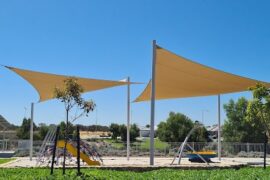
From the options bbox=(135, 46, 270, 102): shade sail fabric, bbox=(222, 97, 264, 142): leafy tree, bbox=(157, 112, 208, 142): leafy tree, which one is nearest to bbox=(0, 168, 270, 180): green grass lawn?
bbox=(135, 46, 270, 102): shade sail fabric

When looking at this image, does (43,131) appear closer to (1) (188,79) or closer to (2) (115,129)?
(2) (115,129)

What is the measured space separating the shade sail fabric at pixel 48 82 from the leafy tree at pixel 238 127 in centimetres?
2203

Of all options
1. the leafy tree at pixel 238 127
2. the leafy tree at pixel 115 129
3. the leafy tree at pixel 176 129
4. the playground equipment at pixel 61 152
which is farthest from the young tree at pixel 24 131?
the playground equipment at pixel 61 152

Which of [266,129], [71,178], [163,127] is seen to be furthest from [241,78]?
[163,127]

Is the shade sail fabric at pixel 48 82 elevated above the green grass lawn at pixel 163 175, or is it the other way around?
the shade sail fabric at pixel 48 82

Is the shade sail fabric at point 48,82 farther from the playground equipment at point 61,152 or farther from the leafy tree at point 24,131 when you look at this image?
the leafy tree at point 24,131

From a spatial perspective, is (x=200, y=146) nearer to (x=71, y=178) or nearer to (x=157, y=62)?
(x=157, y=62)

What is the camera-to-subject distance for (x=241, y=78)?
15.4 metres

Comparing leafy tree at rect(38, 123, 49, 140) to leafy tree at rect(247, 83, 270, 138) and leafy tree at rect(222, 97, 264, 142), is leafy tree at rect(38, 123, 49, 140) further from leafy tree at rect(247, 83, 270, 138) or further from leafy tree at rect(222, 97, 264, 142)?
leafy tree at rect(247, 83, 270, 138)

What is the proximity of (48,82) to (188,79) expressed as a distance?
6.15 metres

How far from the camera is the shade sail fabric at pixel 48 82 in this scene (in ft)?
52.7

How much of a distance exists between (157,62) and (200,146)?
1466cm

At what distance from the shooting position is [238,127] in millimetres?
38156

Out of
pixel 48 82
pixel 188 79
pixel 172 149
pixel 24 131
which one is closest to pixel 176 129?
pixel 172 149
